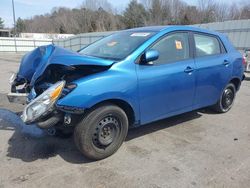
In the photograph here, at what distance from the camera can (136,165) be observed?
135 inches

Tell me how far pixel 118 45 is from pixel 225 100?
2711 mm

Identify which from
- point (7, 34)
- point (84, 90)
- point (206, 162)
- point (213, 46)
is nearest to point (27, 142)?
point (84, 90)

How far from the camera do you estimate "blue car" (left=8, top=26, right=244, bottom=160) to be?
3248 millimetres

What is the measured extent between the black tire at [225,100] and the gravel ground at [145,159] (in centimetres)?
54

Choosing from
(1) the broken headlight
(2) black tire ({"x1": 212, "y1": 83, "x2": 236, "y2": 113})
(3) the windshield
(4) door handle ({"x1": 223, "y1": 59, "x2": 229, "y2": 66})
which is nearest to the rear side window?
(4) door handle ({"x1": 223, "y1": 59, "x2": 229, "y2": 66})

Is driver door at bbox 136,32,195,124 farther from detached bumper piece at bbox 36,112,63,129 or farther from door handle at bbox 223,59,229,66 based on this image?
detached bumper piece at bbox 36,112,63,129

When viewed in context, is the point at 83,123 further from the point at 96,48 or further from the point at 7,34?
the point at 7,34

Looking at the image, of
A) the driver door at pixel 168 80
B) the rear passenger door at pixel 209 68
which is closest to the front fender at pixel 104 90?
the driver door at pixel 168 80

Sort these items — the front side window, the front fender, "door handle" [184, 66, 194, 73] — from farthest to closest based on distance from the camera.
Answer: "door handle" [184, 66, 194, 73], the front side window, the front fender

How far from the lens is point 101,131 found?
3494 millimetres

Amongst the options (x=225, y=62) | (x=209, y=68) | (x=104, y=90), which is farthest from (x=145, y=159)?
(x=225, y=62)

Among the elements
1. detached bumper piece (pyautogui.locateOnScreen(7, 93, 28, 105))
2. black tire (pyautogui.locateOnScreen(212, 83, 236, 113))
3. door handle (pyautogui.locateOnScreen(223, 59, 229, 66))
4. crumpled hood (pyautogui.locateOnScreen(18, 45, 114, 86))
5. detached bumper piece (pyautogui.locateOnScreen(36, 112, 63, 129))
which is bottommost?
black tire (pyautogui.locateOnScreen(212, 83, 236, 113))

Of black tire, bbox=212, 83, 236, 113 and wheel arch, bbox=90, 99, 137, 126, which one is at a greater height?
wheel arch, bbox=90, 99, 137, 126

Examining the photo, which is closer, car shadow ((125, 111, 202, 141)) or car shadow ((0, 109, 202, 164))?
car shadow ((0, 109, 202, 164))
